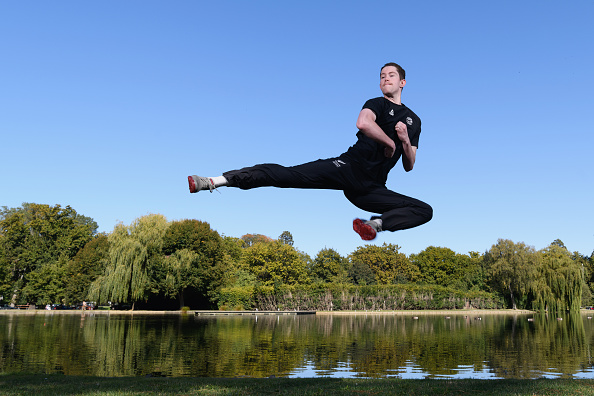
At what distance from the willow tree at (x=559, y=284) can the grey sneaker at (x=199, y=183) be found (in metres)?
74.4

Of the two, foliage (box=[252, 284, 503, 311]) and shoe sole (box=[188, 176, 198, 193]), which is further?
foliage (box=[252, 284, 503, 311])

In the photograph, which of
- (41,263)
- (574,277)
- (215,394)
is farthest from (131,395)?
(41,263)

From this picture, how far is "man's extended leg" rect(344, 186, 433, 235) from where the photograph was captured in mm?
5047

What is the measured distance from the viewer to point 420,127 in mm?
5344

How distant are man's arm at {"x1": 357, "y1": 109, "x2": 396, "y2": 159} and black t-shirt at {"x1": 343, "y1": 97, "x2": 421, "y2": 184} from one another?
0.62 ft

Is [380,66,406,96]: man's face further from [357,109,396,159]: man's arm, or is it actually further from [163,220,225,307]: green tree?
[163,220,225,307]: green tree

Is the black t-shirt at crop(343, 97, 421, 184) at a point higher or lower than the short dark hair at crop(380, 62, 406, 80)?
lower

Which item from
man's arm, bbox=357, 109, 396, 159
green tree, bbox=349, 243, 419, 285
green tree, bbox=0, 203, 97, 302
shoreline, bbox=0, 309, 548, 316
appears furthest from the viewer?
green tree, bbox=349, 243, 419, 285

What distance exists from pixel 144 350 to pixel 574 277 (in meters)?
60.3

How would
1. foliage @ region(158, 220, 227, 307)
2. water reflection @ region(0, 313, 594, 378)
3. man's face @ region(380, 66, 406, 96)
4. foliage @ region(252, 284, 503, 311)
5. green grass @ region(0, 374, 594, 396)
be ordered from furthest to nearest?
foliage @ region(252, 284, 503, 311)
foliage @ region(158, 220, 227, 307)
water reflection @ region(0, 313, 594, 378)
green grass @ region(0, 374, 594, 396)
man's face @ region(380, 66, 406, 96)

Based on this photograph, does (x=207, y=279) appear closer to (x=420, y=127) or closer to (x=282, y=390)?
(x=282, y=390)

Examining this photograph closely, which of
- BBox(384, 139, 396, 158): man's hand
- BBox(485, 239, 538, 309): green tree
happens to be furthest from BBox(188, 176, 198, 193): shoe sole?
BBox(485, 239, 538, 309): green tree

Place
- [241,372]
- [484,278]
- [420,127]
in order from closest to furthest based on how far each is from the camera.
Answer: [420,127] → [241,372] → [484,278]

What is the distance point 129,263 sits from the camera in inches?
2532
